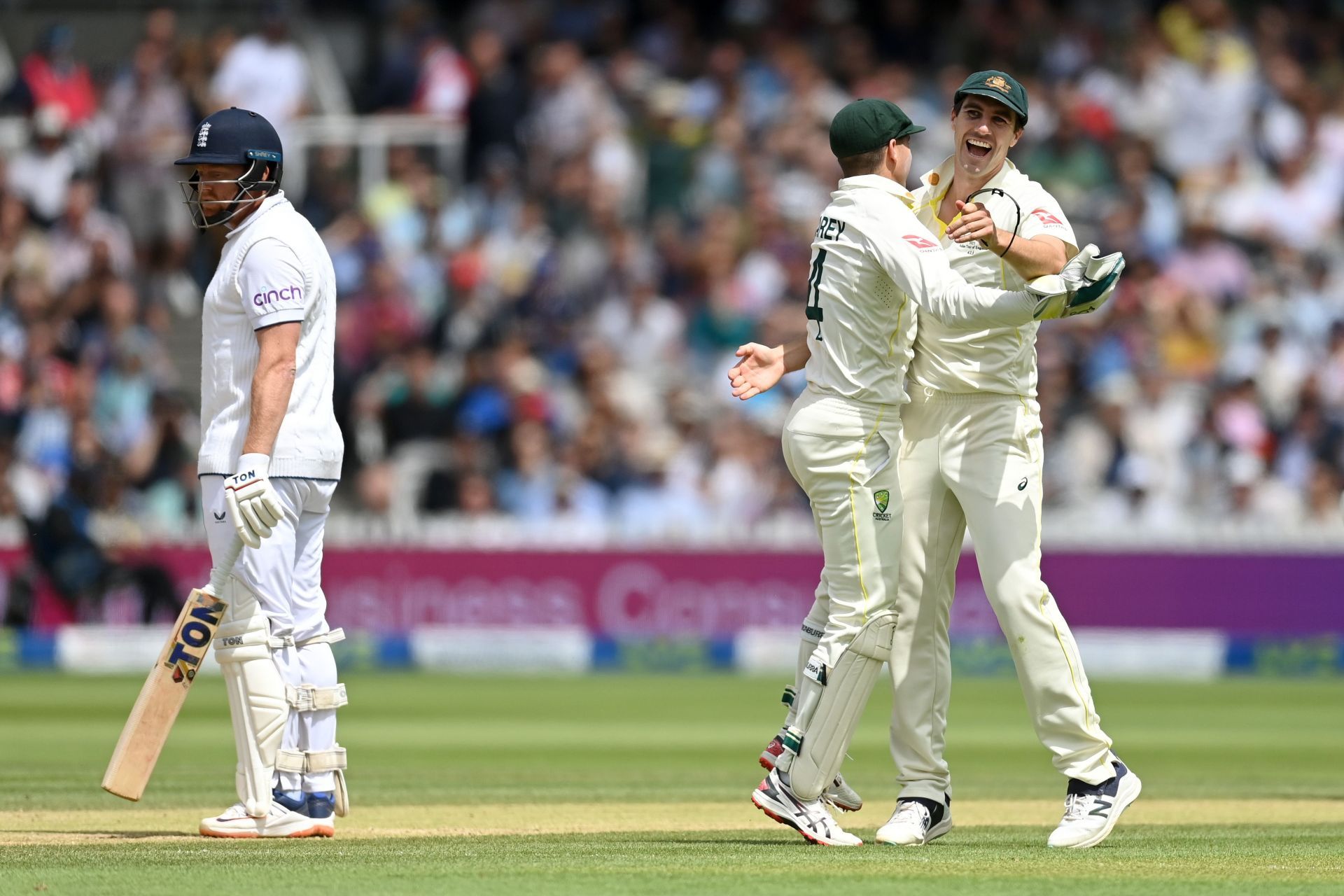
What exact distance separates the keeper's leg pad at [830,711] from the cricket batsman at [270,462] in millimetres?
1349

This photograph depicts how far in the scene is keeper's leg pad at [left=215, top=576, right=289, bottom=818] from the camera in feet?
20.3

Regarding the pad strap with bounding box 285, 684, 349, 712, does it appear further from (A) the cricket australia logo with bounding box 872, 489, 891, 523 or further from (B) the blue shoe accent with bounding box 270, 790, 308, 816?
(A) the cricket australia logo with bounding box 872, 489, 891, 523

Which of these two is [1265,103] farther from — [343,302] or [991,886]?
[991,886]

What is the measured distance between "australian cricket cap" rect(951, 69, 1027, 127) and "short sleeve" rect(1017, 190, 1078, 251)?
9.2 inches

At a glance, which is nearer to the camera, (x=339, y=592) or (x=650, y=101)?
(x=339, y=592)

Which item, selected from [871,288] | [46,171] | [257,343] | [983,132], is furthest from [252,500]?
[46,171]

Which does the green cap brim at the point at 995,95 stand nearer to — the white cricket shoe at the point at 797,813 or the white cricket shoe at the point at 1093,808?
the white cricket shoe at the point at 1093,808

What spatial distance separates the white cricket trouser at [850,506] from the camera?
5.95 m

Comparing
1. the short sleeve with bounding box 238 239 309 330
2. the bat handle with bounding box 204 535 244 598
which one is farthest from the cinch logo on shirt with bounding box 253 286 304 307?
the bat handle with bounding box 204 535 244 598

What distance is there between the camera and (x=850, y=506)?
19.5 ft

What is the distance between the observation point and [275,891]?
497 cm

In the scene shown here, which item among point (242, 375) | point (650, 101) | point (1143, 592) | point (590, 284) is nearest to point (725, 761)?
point (242, 375)

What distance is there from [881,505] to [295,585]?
1701 mm

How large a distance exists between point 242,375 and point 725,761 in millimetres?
3909
